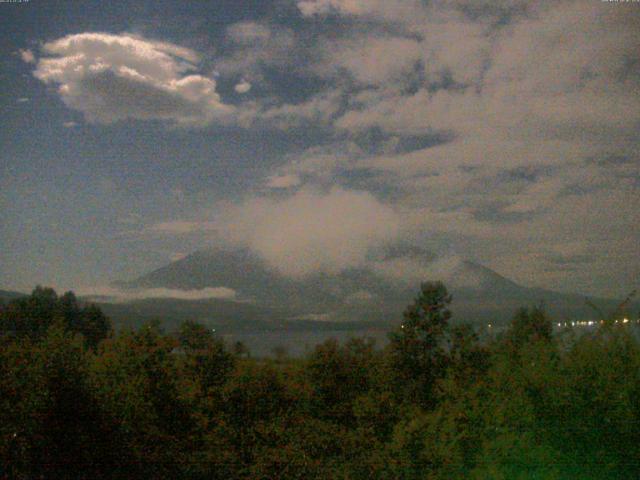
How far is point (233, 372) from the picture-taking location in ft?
40.2

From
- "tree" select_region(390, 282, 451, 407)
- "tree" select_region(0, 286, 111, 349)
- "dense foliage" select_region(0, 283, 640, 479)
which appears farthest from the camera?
"tree" select_region(390, 282, 451, 407)

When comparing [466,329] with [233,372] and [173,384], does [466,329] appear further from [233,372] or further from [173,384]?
[173,384]

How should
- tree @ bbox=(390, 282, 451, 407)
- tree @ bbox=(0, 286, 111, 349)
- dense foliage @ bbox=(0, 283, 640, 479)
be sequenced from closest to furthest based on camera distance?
dense foliage @ bbox=(0, 283, 640, 479)
tree @ bbox=(0, 286, 111, 349)
tree @ bbox=(390, 282, 451, 407)

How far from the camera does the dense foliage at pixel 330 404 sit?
5902 mm

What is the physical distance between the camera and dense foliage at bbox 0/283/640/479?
19.4 ft


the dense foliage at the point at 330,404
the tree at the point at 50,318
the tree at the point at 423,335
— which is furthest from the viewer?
the tree at the point at 423,335

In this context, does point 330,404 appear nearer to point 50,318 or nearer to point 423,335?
point 423,335

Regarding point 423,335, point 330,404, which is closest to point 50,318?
point 330,404

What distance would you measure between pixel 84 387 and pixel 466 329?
725 centimetres

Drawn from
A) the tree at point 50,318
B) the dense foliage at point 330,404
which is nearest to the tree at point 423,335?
the dense foliage at point 330,404

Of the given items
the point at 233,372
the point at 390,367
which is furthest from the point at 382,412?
the point at 233,372

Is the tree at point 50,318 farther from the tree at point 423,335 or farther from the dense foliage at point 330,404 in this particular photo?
the tree at point 423,335

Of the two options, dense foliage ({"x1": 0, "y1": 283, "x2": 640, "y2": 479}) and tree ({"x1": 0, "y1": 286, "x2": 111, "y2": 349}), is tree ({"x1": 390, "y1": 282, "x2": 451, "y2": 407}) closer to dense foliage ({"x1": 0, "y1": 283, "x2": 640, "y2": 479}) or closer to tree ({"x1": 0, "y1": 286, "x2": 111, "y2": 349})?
dense foliage ({"x1": 0, "y1": 283, "x2": 640, "y2": 479})

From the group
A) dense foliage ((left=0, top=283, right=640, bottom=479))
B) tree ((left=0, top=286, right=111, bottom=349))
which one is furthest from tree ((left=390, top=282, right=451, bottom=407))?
tree ((left=0, top=286, right=111, bottom=349))
